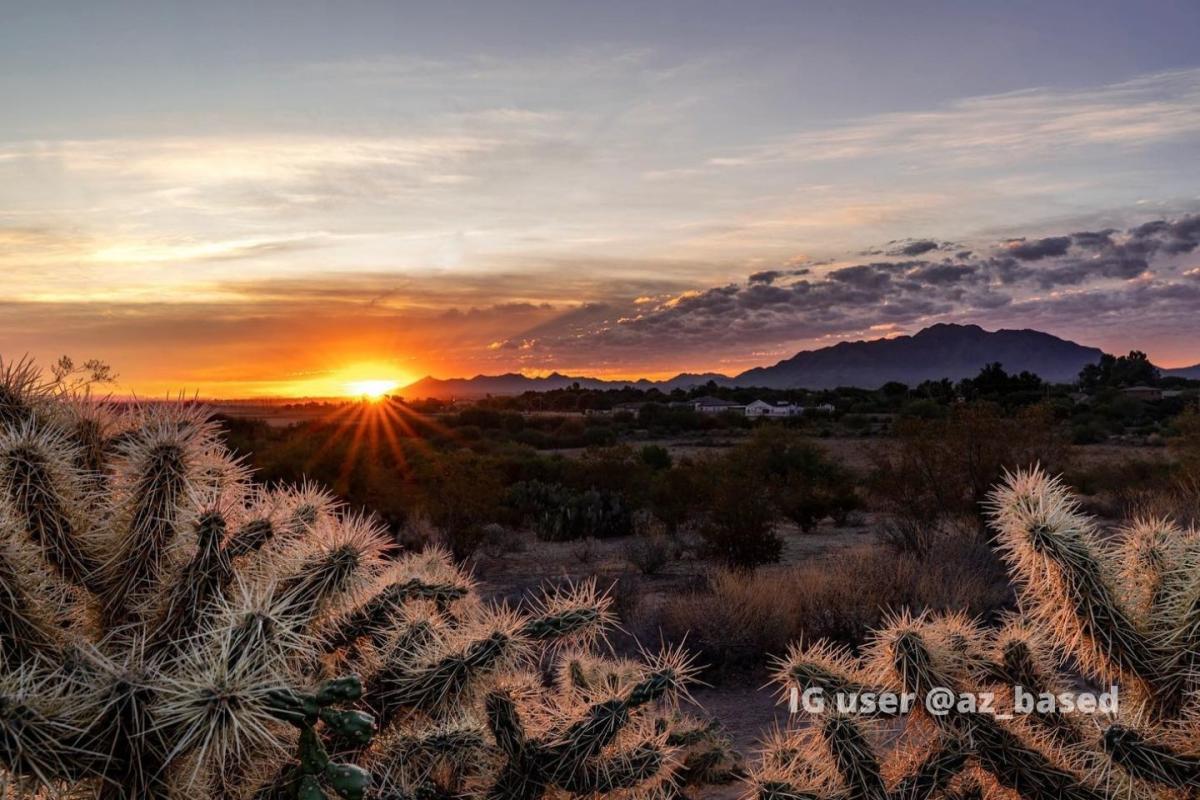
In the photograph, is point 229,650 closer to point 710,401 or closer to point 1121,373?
point 710,401

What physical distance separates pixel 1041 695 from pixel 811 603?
7760 mm

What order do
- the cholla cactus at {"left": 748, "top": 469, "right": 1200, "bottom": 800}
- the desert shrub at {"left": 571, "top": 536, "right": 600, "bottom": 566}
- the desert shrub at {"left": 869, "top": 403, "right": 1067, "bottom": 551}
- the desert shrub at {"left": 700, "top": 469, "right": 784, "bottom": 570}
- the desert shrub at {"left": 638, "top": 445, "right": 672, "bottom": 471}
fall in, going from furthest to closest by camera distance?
the desert shrub at {"left": 638, "top": 445, "right": 672, "bottom": 471}
the desert shrub at {"left": 571, "top": 536, "right": 600, "bottom": 566}
the desert shrub at {"left": 869, "top": 403, "right": 1067, "bottom": 551}
the desert shrub at {"left": 700, "top": 469, "right": 784, "bottom": 570}
the cholla cactus at {"left": 748, "top": 469, "right": 1200, "bottom": 800}

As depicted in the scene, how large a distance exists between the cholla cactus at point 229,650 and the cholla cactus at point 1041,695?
1.01 meters

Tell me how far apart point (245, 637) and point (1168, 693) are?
5129 mm

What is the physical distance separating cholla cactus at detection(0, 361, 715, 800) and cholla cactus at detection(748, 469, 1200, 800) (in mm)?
1011

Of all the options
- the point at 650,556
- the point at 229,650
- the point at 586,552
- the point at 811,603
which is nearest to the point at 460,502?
the point at 586,552

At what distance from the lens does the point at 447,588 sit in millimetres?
6465

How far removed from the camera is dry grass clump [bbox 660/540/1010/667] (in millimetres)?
13070

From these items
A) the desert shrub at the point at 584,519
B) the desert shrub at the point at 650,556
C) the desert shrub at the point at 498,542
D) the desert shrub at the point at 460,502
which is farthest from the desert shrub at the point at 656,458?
the desert shrub at the point at 650,556

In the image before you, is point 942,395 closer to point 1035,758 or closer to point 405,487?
point 405,487

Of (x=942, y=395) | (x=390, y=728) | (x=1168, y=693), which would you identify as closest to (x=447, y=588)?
(x=390, y=728)

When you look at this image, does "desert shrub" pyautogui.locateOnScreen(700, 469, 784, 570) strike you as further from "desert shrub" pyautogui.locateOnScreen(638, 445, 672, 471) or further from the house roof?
the house roof

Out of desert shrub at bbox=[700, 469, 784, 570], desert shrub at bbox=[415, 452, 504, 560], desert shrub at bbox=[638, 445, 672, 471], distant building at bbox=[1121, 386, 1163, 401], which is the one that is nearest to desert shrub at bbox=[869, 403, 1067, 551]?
desert shrub at bbox=[700, 469, 784, 570]

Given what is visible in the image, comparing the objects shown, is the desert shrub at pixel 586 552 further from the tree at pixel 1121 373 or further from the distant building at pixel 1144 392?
the tree at pixel 1121 373
